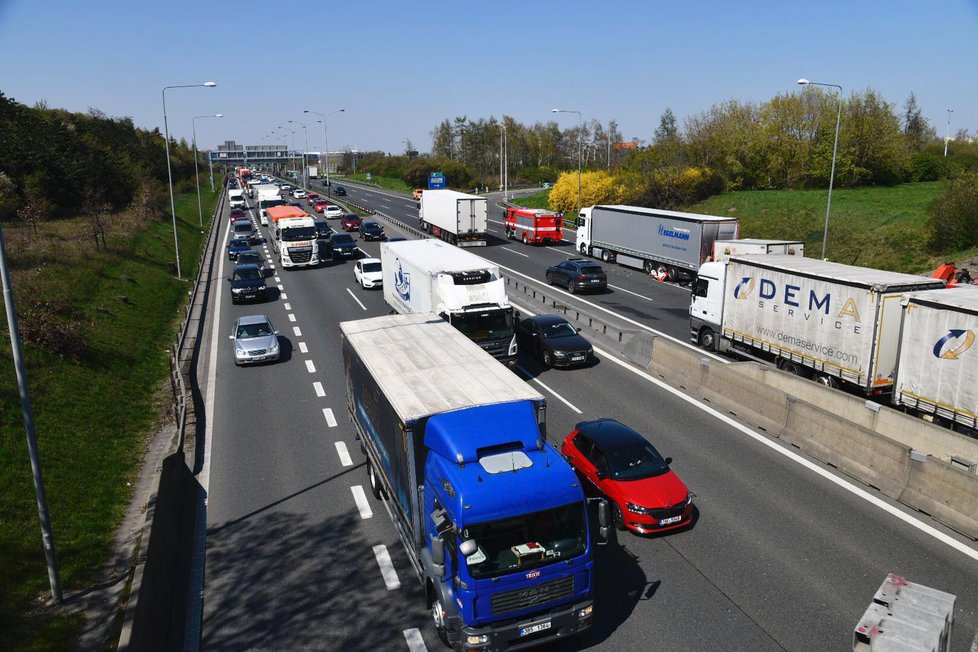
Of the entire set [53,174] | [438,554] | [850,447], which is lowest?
[850,447]

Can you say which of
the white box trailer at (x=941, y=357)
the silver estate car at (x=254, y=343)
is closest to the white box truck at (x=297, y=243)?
the silver estate car at (x=254, y=343)

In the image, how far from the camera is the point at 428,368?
1245 centimetres

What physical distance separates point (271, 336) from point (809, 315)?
17851mm

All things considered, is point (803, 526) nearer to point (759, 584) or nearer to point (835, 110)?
point (759, 584)

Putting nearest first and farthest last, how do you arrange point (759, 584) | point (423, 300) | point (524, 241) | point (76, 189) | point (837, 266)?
point (759, 584), point (837, 266), point (423, 300), point (76, 189), point (524, 241)

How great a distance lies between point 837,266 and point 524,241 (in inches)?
1416

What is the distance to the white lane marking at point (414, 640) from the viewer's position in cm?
959

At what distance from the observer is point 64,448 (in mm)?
15617

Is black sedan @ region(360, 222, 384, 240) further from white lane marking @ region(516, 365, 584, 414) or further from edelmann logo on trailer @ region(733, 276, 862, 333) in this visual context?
edelmann logo on trailer @ region(733, 276, 862, 333)

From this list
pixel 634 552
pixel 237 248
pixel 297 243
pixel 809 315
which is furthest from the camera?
pixel 237 248

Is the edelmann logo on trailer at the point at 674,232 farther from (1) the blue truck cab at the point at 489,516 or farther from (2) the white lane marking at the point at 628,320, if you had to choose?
(1) the blue truck cab at the point at 489,516

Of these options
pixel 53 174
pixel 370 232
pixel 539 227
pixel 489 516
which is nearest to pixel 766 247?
pixel 539 227

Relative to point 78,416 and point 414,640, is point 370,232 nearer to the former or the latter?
point 78,416

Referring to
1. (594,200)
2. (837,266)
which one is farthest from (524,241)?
(837,266)
